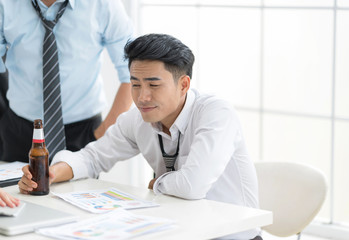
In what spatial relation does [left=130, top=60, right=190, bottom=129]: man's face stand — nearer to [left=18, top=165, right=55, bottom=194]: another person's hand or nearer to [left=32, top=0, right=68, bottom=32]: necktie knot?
[left=18, top=165, right=55, bottom=194]: another person's hand

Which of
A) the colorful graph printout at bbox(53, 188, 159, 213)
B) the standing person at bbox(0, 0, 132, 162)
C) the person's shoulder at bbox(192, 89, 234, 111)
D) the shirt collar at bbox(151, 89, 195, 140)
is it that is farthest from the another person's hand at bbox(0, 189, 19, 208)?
the standing person at bbox(0, 0, 132, 162)

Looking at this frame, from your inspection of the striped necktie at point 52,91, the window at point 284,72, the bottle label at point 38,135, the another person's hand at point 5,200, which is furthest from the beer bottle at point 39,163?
the window at point 284,72

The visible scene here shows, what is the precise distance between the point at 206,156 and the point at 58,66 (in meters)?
1.09

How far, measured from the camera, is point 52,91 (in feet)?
10.3

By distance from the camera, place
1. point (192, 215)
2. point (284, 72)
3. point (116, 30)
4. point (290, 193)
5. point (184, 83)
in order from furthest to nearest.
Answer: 1. point (284, 72)
2. point (116, 30)
3. point (290, 193)
4. point (184, 83)
5. point (192, 215)

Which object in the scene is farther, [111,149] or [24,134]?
[24,134]

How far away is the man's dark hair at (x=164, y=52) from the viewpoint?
244 centimetres

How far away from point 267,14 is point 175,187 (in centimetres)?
218

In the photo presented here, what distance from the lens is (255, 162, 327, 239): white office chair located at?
8.57 feet

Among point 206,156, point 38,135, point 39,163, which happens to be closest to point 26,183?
point 39,163

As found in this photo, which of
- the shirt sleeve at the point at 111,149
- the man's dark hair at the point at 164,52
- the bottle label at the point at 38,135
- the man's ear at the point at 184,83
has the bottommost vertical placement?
Answer: the shirt sleeve at the point at 111,149

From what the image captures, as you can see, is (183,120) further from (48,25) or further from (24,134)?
(24,134)

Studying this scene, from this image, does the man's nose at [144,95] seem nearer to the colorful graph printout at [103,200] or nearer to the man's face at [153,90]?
the man's face at [153,90]

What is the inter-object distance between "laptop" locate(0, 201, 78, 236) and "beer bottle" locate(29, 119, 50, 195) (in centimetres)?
23
